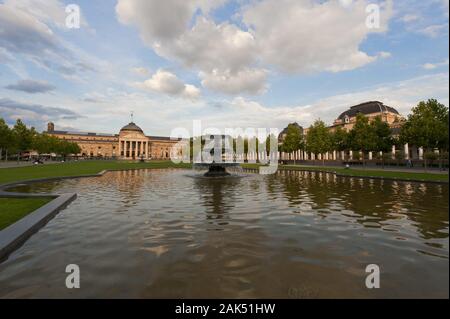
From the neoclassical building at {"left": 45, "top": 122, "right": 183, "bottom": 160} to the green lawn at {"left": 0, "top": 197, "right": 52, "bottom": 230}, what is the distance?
13773 cm

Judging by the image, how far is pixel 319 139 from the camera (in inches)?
2534

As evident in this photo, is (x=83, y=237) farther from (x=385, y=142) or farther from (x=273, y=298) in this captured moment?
(x=385, y=142)

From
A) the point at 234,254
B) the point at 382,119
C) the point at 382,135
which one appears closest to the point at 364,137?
the point at 382,135

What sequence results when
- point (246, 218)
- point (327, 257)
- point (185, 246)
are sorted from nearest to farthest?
point (327, 257) < point (185, 246) < point (246, 218)

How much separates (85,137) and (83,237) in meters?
196

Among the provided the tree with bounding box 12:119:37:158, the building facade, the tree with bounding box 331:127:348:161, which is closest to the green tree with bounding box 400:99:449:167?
the tree with bounding box 331:127:348:161

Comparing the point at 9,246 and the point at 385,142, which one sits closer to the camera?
the point at 9,246

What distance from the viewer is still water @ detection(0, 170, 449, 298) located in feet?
15.1

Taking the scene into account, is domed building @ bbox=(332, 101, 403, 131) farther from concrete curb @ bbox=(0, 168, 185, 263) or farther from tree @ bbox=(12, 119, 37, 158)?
tree @ bbox=(12, 119, 37, 158)

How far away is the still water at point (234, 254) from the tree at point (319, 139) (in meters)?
54.9

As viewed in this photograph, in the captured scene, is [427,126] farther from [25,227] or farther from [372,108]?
[372,108]

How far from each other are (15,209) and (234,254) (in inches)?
390
